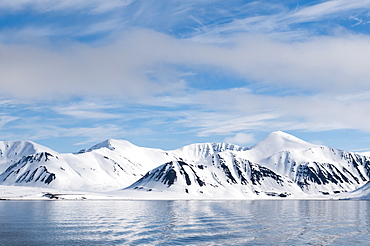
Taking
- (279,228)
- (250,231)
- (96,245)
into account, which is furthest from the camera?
(279,228)

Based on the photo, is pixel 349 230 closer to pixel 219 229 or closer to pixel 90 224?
pixel 219 229

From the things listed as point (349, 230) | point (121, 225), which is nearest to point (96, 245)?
point (121, 225)

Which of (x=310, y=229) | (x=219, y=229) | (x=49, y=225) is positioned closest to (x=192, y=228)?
(x=219, y=229)

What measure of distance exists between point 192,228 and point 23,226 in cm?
3830

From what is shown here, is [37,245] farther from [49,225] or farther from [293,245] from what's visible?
[293,245]

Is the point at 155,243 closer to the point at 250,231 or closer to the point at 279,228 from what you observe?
the point at 250,231

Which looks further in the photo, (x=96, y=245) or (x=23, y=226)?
(x=23, y=226)

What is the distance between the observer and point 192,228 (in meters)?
94.6

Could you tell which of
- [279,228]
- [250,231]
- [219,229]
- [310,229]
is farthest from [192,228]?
[310,229]

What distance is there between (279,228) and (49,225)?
174ft

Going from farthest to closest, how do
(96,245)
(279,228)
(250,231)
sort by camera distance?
(279,228) → (250,231) → (96,245)

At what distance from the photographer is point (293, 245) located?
233ft

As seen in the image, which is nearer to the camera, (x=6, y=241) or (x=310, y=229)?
(x=6, y=241)

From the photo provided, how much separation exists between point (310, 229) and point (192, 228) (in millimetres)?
26105
